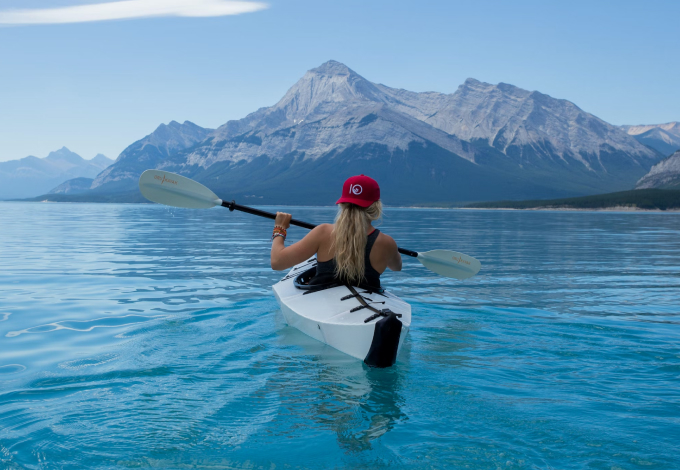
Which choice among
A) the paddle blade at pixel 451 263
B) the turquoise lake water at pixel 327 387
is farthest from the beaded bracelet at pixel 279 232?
the paddle blade at pixel 451 263

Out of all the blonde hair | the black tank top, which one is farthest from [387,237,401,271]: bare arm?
the blonde hair

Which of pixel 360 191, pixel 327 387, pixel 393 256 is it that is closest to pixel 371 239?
pixel 393 256

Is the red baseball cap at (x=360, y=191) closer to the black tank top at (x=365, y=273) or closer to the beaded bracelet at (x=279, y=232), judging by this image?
the black tank top at (x=365, y=273)

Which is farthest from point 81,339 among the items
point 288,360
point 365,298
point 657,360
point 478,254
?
point 478,254

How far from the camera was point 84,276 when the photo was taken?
17.1 metres

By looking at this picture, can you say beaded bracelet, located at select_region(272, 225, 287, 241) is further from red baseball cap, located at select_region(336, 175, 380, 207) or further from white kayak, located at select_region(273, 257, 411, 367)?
red baseball cap, located at select_region(336, 175, 380, 207)

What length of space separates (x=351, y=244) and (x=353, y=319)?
3.13 feet

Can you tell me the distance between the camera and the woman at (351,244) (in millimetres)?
7125

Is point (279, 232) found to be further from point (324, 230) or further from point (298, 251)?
point (324, 230)

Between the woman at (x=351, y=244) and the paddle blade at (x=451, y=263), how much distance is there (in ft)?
13.1

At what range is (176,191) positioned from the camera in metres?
10.9

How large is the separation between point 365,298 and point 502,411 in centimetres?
249

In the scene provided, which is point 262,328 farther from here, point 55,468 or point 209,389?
point 55,468

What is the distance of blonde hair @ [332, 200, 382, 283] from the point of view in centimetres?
712
